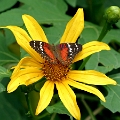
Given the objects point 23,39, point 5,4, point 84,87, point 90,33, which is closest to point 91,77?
point 84,87

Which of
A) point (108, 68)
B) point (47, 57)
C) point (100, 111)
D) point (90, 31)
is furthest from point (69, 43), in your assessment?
point (100, 111)

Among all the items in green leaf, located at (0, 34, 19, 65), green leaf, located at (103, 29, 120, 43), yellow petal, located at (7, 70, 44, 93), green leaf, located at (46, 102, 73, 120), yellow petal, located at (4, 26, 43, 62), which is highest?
yellow petal, located at (4, 26, 43, 62)

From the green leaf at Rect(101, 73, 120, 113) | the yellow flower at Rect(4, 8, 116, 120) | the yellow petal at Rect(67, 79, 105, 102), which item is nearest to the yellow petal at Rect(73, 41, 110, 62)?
the yellow flower at Rect(4, 8, 116, 120)

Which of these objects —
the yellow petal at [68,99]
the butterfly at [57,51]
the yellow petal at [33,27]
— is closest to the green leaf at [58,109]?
the yellow petal at [68,99]

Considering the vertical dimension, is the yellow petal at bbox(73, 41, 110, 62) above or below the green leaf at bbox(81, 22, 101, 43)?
above

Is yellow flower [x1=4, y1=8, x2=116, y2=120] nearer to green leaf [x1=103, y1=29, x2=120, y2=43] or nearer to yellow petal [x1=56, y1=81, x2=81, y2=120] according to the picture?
yellow petal [x1=56, y1=81, x2=81, y2=120]

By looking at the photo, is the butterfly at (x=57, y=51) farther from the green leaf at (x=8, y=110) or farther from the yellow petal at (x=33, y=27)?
the green leaf at (x=8, y=110)

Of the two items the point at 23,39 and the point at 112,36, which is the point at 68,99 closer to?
the point at 23,39
